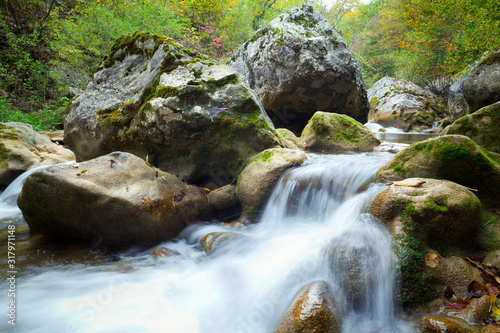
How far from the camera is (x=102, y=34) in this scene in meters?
10.9

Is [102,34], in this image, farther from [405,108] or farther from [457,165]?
[405,108]

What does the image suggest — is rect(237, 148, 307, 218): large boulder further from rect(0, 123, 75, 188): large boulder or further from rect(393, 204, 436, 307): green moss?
rect(0, 123, 75, 188): large boulder

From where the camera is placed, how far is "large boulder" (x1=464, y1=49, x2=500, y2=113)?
750 cm

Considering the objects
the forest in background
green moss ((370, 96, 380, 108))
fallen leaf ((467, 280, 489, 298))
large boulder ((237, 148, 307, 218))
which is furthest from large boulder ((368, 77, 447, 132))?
fallen leaf ((467, 280, 489, 298))

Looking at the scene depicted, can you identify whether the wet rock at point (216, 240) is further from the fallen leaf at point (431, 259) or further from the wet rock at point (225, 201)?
the fallen leaf at point (431, 259)

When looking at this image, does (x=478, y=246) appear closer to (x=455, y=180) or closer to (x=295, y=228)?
(x=455, y=180)

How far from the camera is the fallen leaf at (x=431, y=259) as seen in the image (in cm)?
206

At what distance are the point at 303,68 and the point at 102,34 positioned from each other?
29.7 ft

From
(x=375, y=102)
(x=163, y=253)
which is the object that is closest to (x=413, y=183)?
(x=163, y=253)

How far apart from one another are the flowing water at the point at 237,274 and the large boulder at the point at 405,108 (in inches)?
600

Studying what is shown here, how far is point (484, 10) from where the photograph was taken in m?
8.83

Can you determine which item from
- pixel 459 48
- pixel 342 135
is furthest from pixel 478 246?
pixel 459 48

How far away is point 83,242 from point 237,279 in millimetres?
2438

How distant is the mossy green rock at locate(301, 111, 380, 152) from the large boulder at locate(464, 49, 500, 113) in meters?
4.23
